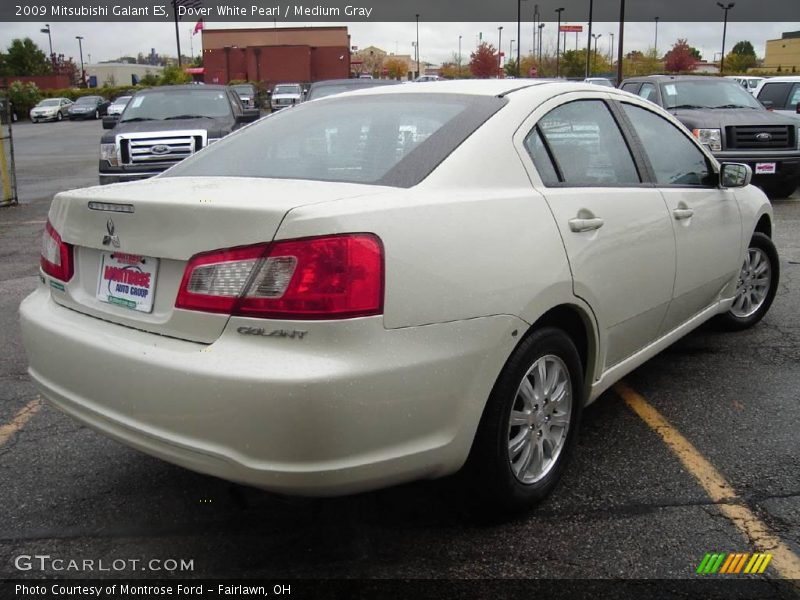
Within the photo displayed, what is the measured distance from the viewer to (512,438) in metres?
2.85

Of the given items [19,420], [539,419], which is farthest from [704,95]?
[19,420]

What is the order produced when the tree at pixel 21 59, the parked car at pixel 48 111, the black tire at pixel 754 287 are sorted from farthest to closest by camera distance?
the tree at pixel 21 59 → the parked car at pixel 48 111 → the black tire at pixel 754 287

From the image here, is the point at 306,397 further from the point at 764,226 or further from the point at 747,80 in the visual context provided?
the point at 747,80

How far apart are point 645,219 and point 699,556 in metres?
1.47

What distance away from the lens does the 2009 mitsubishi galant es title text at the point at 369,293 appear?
2244 mm

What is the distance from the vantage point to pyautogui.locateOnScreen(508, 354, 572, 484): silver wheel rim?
112 inches

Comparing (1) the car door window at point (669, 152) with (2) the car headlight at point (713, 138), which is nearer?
(1) the car door window at point (669, 152)

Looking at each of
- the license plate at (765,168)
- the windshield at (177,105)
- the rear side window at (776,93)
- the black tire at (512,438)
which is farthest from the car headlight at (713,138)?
the black tire at (512,438)

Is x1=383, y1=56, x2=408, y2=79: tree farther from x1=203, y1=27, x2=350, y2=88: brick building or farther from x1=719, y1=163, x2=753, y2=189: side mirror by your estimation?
x1=719, y1=163, x2=753, y2=189: side mirror

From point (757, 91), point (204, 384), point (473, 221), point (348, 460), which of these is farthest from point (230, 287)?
point (757, 91)

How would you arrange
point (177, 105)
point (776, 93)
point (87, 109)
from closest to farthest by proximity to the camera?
point (177, 105) < point (776, 93) < point (87, 109)

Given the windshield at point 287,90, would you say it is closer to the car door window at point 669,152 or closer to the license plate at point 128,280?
the car door window at point 669,152

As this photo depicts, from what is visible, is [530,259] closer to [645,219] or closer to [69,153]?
[645,219]

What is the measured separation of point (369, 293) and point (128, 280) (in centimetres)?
90
